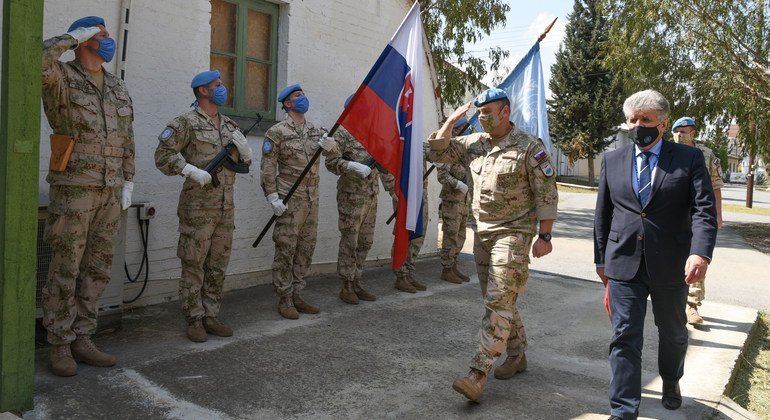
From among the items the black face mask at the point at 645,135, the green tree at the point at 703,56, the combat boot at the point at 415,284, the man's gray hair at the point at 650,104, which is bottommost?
the combat boot at the point at 415,284

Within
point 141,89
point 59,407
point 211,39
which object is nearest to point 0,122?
point 59,407

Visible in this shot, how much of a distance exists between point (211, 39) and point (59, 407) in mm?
4091

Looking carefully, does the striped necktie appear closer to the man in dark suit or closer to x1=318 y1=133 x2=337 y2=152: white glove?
the man in dark suit

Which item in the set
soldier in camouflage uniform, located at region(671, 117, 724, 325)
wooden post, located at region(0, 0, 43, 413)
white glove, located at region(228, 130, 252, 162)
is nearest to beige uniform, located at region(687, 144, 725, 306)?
soldier in camouflage uniform, located at region(671, 117, 724, 325)

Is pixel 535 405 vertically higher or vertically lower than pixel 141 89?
lower

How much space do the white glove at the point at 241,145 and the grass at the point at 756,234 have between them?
1253 cm

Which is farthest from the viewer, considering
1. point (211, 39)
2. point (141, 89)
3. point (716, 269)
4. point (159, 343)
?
point (716, 269)

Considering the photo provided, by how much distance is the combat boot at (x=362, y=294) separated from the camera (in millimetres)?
6664

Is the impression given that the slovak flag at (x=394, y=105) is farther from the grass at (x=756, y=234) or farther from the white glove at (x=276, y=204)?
the grass at (x=756, y=234)

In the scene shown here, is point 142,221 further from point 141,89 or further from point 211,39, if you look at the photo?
point 211,39

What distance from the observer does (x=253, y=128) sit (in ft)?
21.8

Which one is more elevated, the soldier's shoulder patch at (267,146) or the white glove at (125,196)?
the soldier's shoulder patch at (267,146)

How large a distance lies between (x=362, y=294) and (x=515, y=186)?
296cm

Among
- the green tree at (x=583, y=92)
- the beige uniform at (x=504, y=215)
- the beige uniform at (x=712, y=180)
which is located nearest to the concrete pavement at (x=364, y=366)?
the beige uniform at (x=712, y=180)
